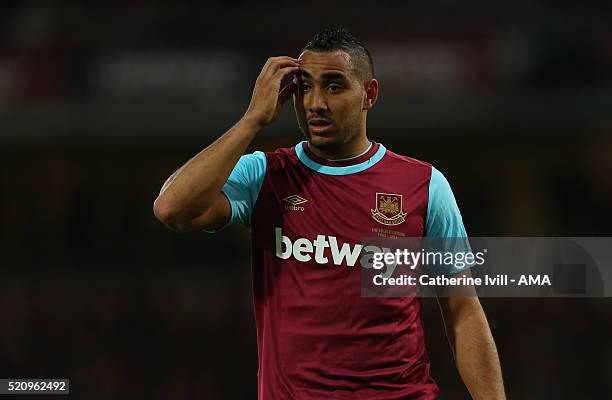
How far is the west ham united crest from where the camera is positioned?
2895 mm

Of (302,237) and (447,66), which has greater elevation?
(447,66)

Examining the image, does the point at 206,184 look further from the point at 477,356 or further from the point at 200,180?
the point at 477,356

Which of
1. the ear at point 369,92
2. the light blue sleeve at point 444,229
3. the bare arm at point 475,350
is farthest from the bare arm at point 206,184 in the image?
the bare arm at point 475,350

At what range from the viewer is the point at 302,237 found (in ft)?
9.34

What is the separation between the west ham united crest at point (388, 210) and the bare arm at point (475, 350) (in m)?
0.31

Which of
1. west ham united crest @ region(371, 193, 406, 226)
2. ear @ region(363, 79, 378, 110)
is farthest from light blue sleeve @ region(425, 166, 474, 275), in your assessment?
ear @ region(363, 79, 378, 110)

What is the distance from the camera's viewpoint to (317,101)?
2.81m

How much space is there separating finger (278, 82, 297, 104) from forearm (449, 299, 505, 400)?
89 cm

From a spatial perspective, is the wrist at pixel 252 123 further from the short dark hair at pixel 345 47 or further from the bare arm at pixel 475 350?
the bare arm at pixel 475 350

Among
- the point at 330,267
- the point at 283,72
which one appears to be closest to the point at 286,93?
the point at 283,72

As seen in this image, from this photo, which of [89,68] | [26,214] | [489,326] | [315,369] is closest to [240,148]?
[315,369]

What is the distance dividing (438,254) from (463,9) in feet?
23.7

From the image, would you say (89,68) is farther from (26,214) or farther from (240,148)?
(240,148)

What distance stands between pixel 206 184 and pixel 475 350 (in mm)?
1028
